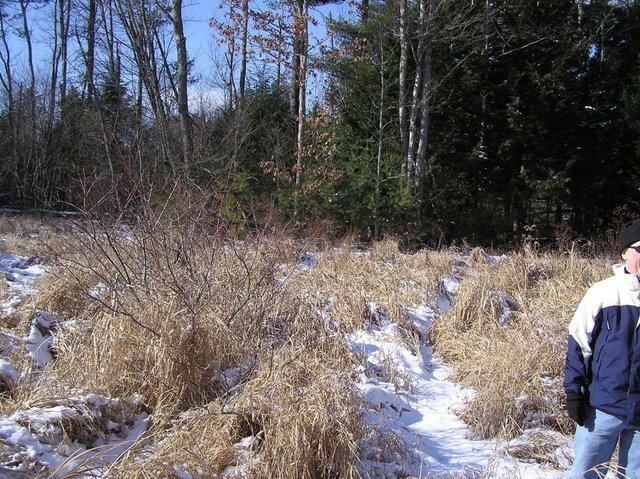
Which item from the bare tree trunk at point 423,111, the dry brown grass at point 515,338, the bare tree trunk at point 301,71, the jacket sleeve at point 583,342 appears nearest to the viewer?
the jacket sleeve at point 583,342

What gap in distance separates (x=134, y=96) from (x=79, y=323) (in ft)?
44.3

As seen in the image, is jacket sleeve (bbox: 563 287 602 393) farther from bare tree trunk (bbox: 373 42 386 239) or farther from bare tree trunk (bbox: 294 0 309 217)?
bare tree trunk (bbox: 373 42 386 239)

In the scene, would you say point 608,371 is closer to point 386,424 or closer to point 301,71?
point 386,424

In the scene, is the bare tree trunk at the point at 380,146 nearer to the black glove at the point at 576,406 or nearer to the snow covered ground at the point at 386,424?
the snow covered ground at the point at 386,424

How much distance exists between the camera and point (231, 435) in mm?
2936

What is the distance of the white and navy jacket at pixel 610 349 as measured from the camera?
Result: 89.6 inches

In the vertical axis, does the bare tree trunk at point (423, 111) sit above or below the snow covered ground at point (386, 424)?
above

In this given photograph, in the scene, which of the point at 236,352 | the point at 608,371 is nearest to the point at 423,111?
the point at 236,352

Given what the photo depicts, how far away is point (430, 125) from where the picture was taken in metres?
14.0

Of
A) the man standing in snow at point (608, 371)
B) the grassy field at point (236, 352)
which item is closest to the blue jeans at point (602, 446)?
the man standing in snow at point (608, 371)

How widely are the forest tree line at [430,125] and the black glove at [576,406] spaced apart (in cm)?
841

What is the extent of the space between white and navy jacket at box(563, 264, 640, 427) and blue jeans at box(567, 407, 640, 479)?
68 mm

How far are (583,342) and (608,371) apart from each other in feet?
0.55

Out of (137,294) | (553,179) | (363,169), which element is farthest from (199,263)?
(553,179)
